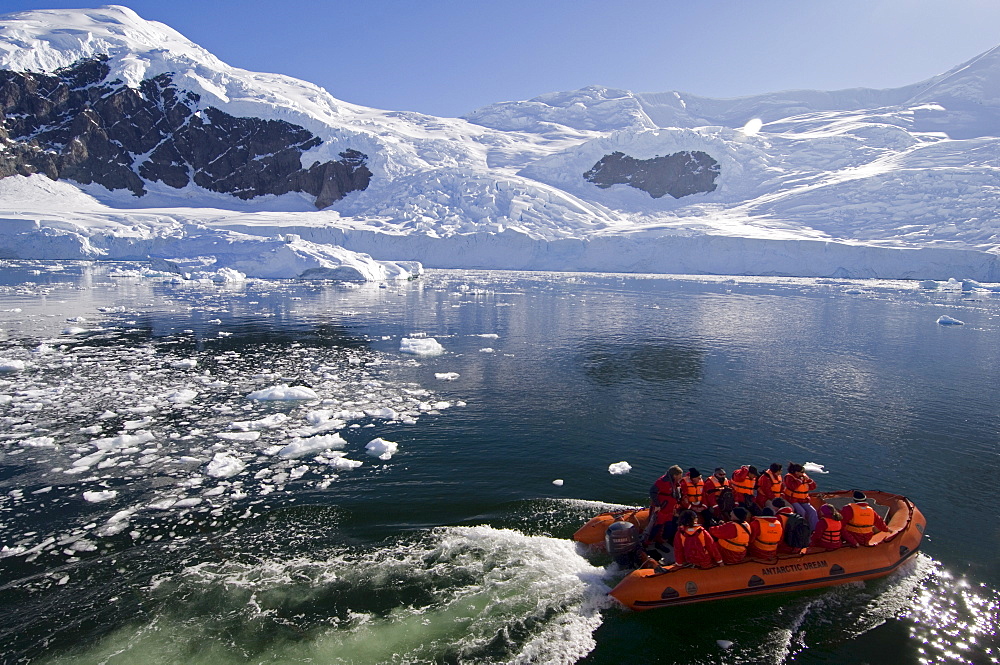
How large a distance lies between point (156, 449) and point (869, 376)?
59.4 feet

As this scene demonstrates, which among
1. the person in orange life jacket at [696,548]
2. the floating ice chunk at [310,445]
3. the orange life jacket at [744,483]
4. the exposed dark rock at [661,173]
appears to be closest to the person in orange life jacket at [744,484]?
the orange life jacket at [744,483]

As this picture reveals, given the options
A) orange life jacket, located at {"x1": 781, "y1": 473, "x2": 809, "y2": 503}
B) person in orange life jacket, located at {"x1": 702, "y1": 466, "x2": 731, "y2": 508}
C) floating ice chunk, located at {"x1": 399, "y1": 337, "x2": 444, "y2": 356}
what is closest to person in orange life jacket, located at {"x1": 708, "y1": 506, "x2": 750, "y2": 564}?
person in orange life jacket, located at {"x1": 702, "y1": 466, "x2": 731, "y2": 508}

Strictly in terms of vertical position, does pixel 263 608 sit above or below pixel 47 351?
below

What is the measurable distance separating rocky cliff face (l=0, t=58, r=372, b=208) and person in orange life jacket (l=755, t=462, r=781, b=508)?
73.9 m

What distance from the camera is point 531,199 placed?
6944 centimetres

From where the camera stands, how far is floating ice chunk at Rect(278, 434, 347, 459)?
1033cm

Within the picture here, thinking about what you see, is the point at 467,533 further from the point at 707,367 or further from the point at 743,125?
the point at 743,125

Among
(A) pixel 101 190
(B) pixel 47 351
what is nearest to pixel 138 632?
(B) pixel 47 351

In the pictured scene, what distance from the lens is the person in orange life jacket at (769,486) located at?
8086 millimetres

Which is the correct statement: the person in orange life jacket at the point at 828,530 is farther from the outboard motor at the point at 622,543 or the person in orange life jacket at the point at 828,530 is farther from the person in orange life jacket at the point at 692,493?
the outboard motor at the point at 622,543

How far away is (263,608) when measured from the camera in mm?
6398

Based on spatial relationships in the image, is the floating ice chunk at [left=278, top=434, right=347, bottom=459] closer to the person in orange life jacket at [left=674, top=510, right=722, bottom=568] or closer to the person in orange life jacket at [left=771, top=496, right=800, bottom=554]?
the person in orange life jacket at [left=674, top=510, right=722, bottom=568]

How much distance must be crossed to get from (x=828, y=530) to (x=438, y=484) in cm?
552

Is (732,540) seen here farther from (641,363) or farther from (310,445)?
(641,363)
